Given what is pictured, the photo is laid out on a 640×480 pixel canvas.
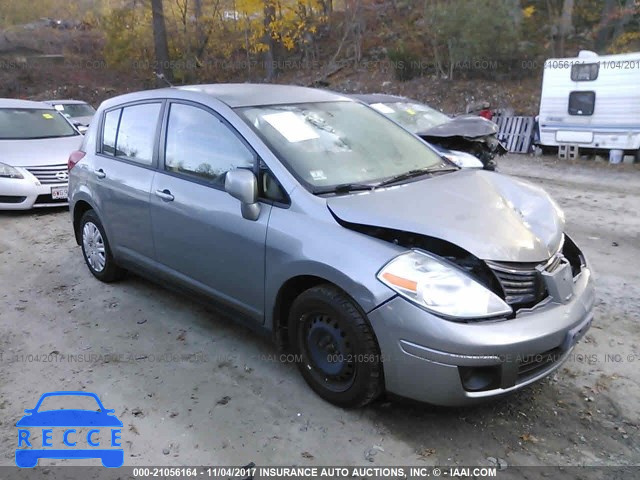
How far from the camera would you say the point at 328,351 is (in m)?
3.10

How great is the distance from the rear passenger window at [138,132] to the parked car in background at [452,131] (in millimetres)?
3977

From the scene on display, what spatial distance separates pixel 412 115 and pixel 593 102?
205 inches

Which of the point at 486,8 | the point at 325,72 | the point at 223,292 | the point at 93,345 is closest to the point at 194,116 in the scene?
the point at 223,292

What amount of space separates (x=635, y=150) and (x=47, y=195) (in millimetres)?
11090

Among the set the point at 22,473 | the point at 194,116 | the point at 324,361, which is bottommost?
the point at 22,473

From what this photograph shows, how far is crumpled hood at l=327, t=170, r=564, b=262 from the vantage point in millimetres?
2848

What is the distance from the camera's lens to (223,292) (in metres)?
3.67

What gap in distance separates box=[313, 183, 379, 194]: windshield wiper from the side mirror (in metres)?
0.37

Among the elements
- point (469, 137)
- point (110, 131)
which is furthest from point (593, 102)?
point (110, 131)

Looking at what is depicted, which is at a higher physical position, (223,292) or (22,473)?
(223,292)

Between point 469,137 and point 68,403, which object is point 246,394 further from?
point 469,137

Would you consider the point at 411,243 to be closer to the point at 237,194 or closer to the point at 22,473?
the point at 237,194

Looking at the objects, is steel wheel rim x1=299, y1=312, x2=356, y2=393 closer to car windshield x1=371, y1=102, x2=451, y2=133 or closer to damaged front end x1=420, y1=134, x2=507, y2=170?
damaged front end x1=420, y1=134, x2=507, y2=170

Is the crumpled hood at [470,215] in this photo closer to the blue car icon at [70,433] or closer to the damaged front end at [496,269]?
the damaged front end at [496,269]
